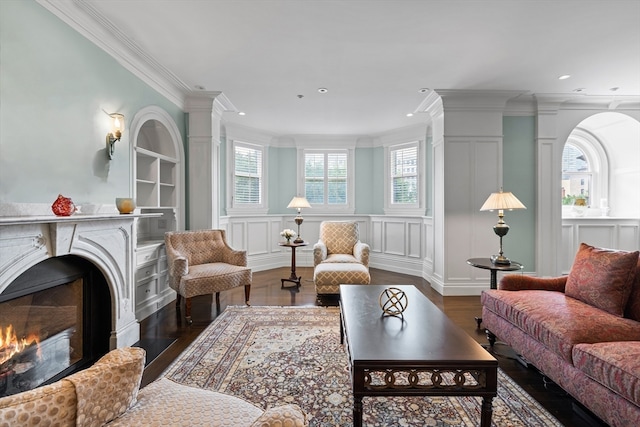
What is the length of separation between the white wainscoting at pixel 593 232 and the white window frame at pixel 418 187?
213 cm

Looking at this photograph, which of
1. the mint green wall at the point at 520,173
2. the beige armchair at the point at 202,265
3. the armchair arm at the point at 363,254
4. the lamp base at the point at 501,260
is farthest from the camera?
the mint green wall at the point at 520,173

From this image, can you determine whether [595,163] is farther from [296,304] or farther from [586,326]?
[296,304]

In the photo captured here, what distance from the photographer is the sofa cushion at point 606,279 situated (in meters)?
2.09

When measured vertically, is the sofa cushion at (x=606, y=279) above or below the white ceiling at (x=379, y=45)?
below

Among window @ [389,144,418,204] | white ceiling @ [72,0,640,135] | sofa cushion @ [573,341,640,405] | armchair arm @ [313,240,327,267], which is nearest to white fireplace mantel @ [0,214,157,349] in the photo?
white ceiling @ [72,0,640,135]

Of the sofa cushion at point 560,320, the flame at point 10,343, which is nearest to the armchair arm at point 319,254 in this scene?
the sofa cushion at point 560,320

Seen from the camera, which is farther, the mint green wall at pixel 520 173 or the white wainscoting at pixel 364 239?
the white wainscoting at pixel 364 239

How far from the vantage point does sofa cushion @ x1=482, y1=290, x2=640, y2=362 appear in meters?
1.79

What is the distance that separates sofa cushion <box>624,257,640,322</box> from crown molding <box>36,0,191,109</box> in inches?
177

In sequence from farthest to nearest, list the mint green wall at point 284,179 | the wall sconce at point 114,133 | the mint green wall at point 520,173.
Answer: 1. the mint green wall at point 284,179
2. the mint green wall at point 520,173
3. the wall sconce at point 114,133

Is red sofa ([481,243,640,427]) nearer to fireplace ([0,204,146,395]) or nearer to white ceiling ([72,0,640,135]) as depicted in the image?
white ceiling ([72,0,640,135])

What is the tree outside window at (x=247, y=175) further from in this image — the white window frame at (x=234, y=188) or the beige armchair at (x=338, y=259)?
the beige armchair at (x=338, y=259)

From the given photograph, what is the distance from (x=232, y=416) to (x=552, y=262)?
4978mm

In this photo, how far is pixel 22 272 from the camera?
176 centimetres
